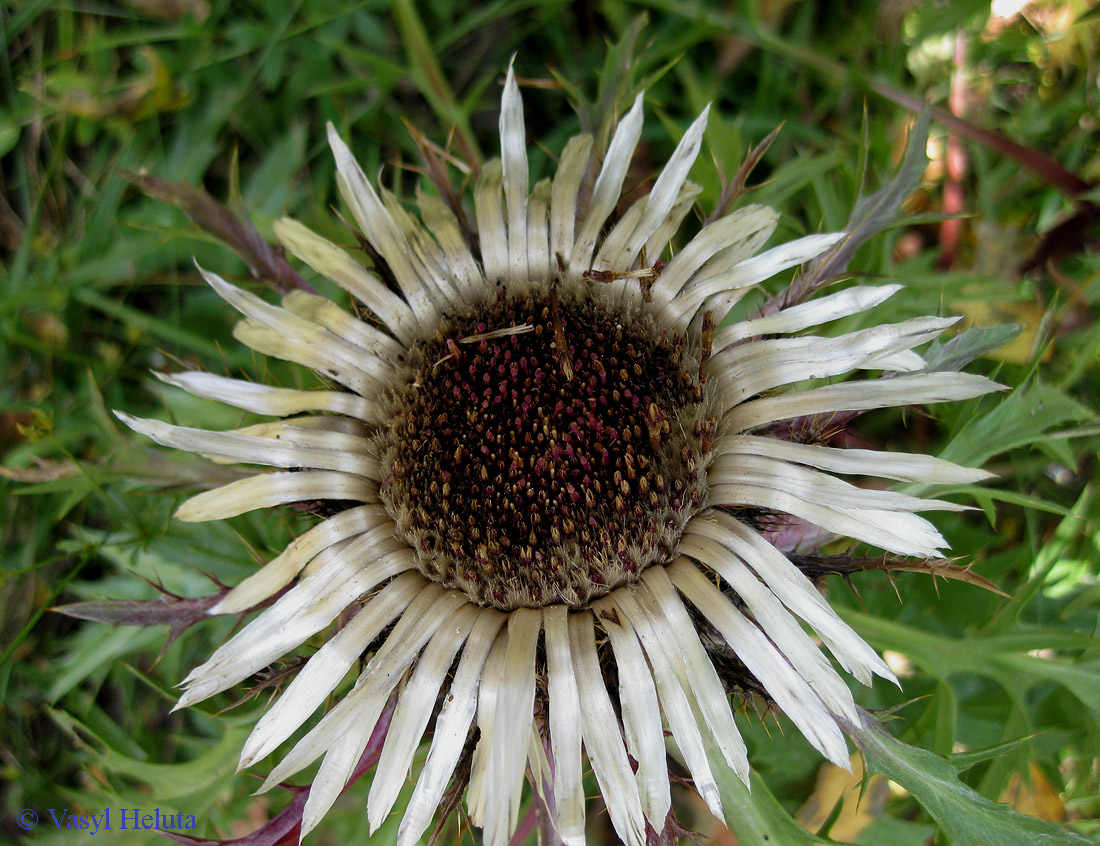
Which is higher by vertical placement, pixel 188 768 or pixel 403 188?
pixel 403 188

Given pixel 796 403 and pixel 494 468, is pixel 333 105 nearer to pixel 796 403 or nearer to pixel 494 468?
pixel 494 468

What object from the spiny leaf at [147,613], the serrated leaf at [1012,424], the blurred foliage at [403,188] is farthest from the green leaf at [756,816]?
the spiny leaf at [147,613]

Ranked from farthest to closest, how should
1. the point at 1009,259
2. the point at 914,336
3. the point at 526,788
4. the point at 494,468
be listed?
1. the point at 1009,259
2. the point at 526,788
3. the point at 494,468
4. the point at 914,336

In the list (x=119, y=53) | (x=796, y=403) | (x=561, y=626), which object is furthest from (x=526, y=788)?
(x=119, y=53)

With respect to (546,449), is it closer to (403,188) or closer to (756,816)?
(756,816)

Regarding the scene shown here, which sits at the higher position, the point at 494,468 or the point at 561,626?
the point at 494,468

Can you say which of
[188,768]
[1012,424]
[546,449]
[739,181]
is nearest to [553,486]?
[546,449]

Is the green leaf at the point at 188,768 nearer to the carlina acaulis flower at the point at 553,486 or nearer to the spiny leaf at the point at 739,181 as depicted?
the carlina acaulis flower at the point at 553,486
